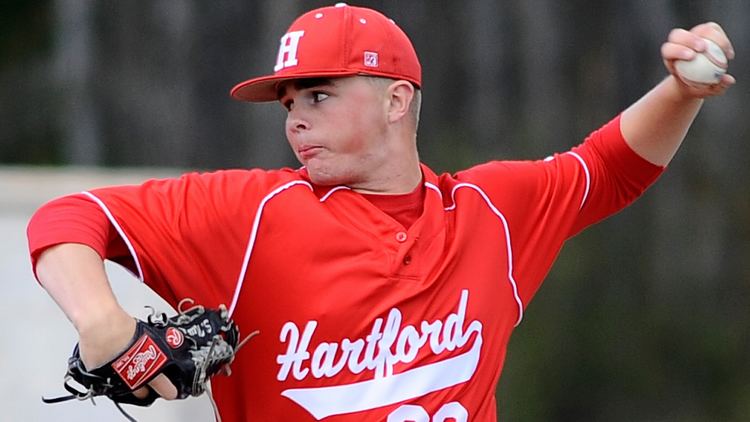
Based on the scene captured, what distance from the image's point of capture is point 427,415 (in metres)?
2.83

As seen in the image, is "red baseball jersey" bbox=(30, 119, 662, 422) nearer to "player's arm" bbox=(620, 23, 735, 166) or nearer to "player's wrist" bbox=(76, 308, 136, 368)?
"player's wrist" bbox=(76, 308, 136, 368)

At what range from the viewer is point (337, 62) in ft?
9.32

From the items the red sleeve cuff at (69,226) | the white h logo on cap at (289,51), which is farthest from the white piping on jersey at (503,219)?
the red sleeve cuff at (69,226)

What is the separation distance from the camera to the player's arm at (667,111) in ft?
9.77

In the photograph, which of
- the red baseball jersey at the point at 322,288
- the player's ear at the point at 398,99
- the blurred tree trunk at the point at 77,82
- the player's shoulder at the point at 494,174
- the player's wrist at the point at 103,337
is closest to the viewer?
the player's wrist at the point at 103,337

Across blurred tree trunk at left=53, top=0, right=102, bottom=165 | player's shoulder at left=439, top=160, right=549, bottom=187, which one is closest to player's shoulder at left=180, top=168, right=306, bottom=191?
player's shoulder at left=439, top=160, right=549, bottom=187

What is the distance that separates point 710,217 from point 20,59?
18.3 feet

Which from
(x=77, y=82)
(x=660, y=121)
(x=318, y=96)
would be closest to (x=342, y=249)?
(x=318, y=96)

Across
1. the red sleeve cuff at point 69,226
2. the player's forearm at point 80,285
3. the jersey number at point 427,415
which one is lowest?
the jersey number at point 427,415

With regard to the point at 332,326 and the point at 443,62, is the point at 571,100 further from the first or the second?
the point at 332,326

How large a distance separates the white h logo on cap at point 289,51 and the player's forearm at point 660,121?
89cm

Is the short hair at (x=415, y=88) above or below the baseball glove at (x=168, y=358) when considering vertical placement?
above

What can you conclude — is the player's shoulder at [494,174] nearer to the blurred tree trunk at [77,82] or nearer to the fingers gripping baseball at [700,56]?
the fingers gripping baseball at [700,56]

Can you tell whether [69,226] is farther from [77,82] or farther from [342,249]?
[77,82]
